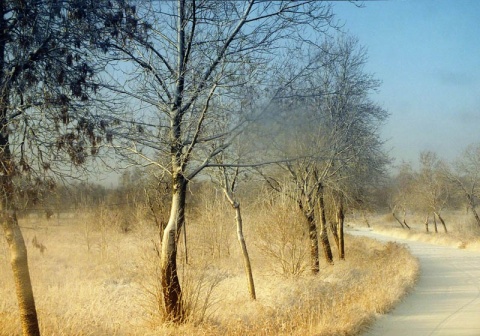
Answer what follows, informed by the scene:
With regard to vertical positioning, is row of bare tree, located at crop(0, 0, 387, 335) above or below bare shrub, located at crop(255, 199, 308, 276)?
above

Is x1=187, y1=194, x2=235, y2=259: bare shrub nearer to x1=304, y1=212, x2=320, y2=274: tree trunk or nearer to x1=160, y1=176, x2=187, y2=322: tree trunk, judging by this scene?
x1=304, y1=212, x2=320, y2=274: tree trunk

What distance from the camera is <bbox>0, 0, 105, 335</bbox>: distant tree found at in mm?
5066

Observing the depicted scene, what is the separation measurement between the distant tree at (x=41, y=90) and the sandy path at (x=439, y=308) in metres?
6.07

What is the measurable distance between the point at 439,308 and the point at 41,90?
31.6 ft

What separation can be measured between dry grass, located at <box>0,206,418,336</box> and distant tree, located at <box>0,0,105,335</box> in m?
0.88

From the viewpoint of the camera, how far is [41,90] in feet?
17.8

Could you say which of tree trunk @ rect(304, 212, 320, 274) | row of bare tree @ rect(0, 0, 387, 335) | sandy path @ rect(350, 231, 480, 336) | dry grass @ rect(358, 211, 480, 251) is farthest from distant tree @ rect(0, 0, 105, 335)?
dry grass @ rect(358, 211, 480, 251)

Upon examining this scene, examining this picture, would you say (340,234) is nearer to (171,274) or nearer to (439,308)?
(439,308)

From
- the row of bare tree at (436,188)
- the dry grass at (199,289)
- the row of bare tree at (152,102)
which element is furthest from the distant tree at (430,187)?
the row of bare tree at (152,102)

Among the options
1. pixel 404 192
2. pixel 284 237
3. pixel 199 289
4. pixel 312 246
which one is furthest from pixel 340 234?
pixel 404 192

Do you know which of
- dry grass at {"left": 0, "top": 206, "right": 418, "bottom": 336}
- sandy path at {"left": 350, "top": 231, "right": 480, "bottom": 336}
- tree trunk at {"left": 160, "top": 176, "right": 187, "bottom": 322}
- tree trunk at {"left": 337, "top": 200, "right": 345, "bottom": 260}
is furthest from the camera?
tree trunk at {"left": 337, "top": 200, "right": 345, "bottom": 260}

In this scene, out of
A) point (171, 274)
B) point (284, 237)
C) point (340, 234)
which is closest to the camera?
point (171, 274)

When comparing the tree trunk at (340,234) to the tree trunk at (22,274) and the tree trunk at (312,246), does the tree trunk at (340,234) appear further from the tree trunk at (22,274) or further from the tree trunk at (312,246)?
the tree trunk at (22,274)

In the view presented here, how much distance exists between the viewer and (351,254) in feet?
76.1
